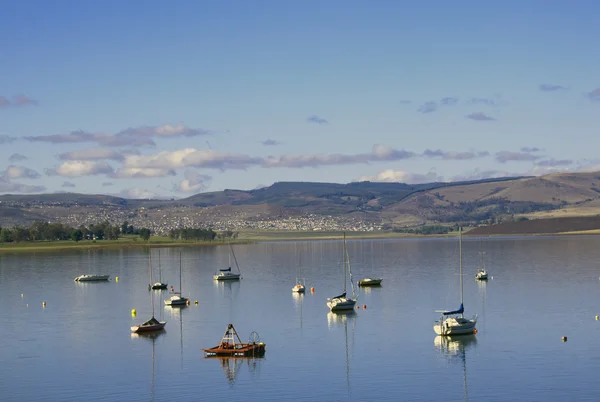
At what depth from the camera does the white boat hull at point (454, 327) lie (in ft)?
230

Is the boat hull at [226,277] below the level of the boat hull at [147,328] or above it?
above

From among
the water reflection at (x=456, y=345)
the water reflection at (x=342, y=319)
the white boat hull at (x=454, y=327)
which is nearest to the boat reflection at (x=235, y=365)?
the water reflection at (x=342, y=319)

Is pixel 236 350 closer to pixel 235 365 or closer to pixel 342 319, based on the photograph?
pixel 235 365

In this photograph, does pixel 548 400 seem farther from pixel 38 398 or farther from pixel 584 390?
pixel 38 398

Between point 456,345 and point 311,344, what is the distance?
1227 cm

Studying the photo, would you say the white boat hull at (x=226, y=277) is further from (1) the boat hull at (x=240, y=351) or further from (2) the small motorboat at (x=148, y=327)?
(1) the boat hull at (x=240, y=351)

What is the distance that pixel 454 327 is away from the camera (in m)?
70.2

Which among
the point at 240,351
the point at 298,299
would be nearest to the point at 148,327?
the point at 240,351

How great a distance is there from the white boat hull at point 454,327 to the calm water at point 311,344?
1.15 m

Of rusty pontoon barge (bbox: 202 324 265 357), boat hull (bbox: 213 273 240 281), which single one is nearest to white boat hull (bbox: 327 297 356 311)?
rusty pontoon barge (bbox: 202 324 265 357)

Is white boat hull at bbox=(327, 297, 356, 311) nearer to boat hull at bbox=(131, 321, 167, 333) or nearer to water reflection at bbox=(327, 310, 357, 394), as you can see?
water reflection at bbox=(327, 310, 357, 394)

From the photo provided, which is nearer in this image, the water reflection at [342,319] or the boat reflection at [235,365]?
the boat reflection at [235,365]

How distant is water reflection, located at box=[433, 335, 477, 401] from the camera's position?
61656 millimetres

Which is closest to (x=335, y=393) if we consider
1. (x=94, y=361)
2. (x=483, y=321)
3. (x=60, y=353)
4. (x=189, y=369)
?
(x=189, y=369)
